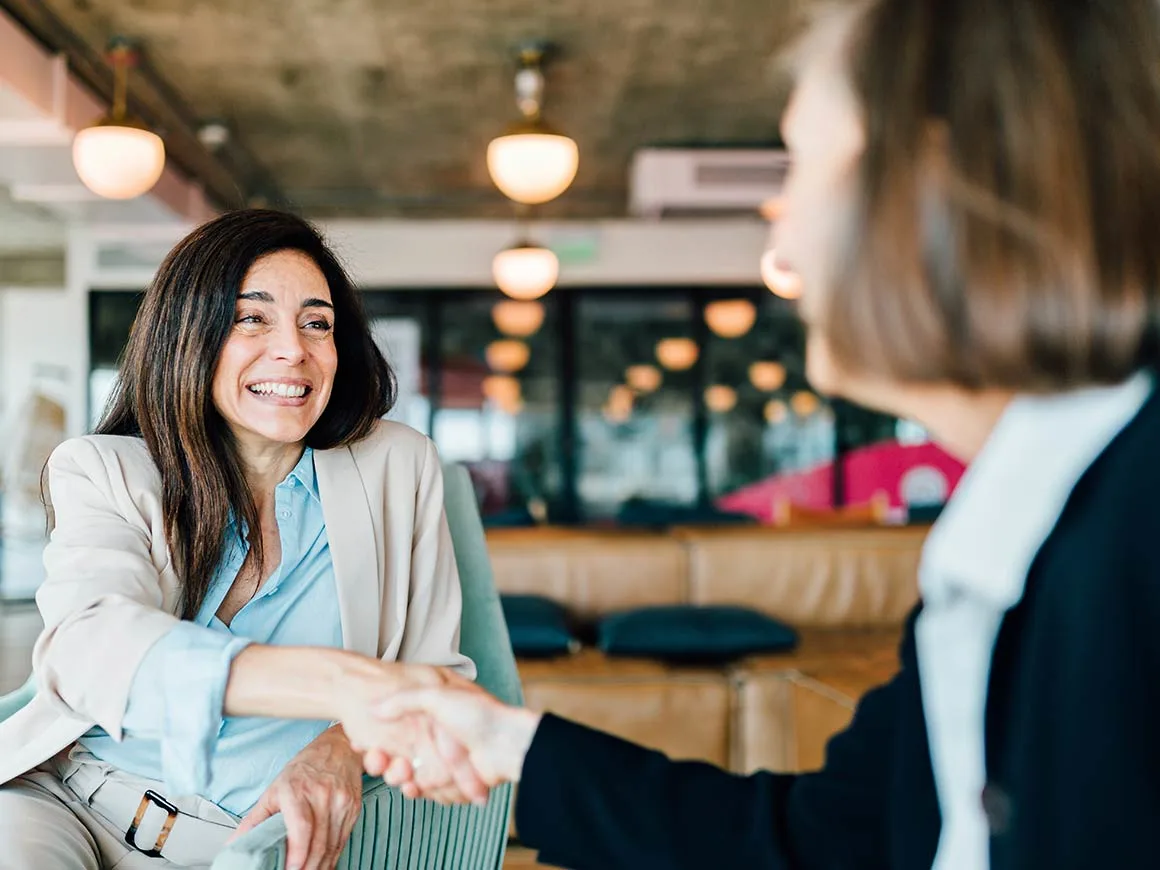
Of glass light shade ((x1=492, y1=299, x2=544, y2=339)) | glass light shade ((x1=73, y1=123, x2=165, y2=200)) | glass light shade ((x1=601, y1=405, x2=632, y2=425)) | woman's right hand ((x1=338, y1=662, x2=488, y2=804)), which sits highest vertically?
glass light shade ((x1=73, y1=123, x2=165, y2=200))

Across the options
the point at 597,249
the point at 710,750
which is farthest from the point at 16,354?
the point at 710,750

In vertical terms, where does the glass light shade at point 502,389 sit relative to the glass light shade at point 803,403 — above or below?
above

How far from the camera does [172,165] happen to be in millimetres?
7430

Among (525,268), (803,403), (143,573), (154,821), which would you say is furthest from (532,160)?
(803,403)

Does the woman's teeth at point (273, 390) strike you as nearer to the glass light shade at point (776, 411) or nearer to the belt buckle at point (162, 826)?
the belt buckle at point (162, 826)

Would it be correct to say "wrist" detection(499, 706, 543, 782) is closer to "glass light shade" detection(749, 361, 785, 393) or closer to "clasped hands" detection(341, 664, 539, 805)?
"clasped hands" detection(341, 664, 539, 805)

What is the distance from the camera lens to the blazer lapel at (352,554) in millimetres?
1464

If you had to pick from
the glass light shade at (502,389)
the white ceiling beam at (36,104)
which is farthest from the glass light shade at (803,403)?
the white ceiling beam at (36,104)

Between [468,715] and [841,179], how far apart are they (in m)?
0.70

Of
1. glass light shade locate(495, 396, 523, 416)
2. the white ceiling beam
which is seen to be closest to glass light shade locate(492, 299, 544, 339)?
glass light shade locate(495, 396, 523, 416)

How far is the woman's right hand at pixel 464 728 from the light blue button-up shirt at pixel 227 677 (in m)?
0.19

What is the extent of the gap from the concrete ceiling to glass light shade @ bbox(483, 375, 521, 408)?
5.90 feet

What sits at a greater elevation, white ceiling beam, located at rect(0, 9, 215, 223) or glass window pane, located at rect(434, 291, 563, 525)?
white ceiling beam, located at rect(0, 9, 215, 223)

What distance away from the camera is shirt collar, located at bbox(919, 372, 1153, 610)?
686 millimetres
